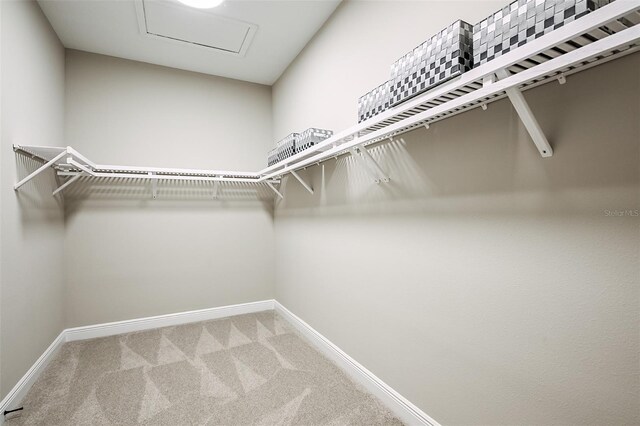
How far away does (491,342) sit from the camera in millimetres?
1240

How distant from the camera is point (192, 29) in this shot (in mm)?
2531

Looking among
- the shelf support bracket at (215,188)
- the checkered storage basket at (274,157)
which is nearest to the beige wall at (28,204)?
the shelf support bracket at (215,188)

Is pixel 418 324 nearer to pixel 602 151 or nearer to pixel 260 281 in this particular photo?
pixel 602 151

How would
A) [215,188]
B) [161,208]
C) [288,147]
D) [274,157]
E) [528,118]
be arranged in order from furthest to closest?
[215,188] < [161,208] < [274,157] < [288,147] < [528,118]

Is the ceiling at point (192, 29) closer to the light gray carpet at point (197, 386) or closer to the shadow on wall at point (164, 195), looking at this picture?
the shadow on wall at point (164, 195)

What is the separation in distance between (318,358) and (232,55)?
2.89 metres

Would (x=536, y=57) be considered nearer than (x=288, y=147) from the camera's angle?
Yes

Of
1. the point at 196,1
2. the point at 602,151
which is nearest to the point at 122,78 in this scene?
the point at 196,1

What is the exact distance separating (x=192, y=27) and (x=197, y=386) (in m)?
2.77

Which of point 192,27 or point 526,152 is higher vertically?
point 192,27

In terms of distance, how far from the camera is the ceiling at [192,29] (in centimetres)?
227

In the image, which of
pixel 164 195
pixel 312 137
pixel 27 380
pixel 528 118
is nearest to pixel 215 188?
pixel 164 195

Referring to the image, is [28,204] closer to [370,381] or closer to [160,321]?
[160,321]

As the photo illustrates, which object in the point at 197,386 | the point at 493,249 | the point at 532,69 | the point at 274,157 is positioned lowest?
the point at 197,386
